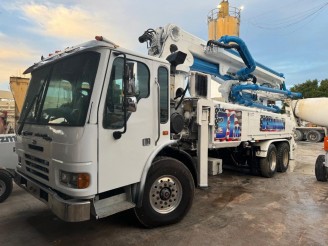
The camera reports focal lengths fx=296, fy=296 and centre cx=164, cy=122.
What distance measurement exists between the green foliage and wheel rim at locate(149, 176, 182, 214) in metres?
36.0

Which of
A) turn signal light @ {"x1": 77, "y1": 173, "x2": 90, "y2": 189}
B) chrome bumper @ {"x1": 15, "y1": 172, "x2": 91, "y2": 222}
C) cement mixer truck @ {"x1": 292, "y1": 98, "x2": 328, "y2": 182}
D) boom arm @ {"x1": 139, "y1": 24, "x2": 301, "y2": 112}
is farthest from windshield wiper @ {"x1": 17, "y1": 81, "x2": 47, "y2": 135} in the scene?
cement mixer truck @ {"x1": 292, "y1": 98, "x2": 328, "y2": 182}

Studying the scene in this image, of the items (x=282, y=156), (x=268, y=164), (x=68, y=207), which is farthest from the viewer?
(x=282, y=156)

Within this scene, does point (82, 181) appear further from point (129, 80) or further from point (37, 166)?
point (129, 80)

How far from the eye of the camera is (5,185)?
564 centimetres

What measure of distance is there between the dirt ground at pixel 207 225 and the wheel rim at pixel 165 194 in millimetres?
308

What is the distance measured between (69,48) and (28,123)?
127cm

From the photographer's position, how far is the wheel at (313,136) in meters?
22.7

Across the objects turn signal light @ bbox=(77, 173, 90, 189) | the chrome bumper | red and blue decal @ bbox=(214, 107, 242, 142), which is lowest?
the chrome bumper

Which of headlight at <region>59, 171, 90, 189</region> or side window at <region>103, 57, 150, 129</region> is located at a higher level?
side window at <region>103, 57, 150, 129</region>

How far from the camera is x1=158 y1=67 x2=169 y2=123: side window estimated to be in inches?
173

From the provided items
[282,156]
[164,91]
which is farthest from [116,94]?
[282,156]

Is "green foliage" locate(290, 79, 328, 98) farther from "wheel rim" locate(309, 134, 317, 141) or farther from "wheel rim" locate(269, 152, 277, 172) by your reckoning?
"wheel rim" locate(269, 152, 277, 172)

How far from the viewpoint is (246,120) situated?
22.9 ft

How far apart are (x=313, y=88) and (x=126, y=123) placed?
38185 mm
